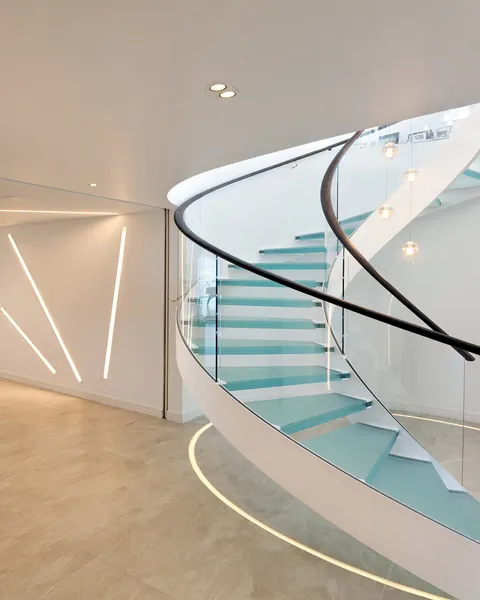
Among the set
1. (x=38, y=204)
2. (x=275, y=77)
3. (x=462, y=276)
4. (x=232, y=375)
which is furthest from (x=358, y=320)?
(x=38, y=204)

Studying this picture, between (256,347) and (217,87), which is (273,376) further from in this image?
(217,87)

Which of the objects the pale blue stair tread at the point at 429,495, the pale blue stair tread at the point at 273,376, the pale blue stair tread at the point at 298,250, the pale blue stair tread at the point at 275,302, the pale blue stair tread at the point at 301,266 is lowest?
the pale blue stair tread at the point at 429,495

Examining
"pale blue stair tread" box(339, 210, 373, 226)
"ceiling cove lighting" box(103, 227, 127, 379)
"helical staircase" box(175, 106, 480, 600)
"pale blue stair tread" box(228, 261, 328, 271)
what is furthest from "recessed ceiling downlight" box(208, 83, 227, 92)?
"ceiling cove lighting" box(103, 227, 127, 379)

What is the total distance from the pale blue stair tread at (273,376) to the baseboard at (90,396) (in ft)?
6.92

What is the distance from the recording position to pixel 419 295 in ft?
16.5

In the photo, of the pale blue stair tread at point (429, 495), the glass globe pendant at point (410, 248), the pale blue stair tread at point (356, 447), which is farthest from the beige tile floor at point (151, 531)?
the glass globe pendant at point (410, 248)

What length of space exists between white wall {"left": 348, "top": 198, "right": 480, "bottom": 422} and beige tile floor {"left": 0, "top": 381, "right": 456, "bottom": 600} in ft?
4.23

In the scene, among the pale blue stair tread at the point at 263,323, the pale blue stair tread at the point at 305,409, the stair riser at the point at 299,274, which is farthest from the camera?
the stair riser at the point at 299,274

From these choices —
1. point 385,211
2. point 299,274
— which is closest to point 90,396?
point 299,274

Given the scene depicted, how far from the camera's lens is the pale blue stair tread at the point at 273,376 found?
9.52 ft

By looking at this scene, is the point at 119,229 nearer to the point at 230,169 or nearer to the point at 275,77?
the point at 230,169

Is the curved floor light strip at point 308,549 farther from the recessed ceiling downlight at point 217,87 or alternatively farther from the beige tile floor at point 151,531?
the recessed ceiling downlight at point 217,87

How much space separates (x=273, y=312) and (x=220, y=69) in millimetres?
2464

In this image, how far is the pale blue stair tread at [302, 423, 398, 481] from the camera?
2334 mm
